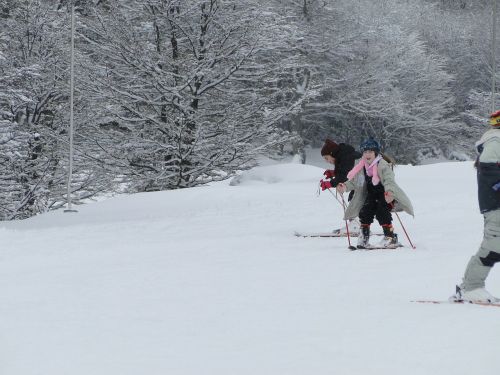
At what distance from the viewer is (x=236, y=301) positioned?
627 cm

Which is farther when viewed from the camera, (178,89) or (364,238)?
(178,89)

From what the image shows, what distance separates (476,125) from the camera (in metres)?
45.1

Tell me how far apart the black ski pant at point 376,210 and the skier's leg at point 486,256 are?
3600 millimetres

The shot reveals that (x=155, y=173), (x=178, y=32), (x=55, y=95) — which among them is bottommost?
(x=155, y=173)

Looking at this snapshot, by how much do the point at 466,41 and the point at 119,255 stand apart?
45.9 m

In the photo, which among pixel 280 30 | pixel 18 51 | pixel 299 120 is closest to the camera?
pixel 280 30

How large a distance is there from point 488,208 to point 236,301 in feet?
7.02

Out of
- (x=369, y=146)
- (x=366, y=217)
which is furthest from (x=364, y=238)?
(x=369, y=146)

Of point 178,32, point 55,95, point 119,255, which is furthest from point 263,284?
point 55,95

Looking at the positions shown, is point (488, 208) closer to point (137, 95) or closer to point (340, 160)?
point (340, 160)

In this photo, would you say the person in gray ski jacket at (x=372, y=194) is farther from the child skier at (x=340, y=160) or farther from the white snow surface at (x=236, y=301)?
the child skier at (x=340, y=160)

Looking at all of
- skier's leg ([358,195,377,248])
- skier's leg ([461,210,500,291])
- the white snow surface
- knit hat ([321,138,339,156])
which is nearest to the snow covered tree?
the white snow surface

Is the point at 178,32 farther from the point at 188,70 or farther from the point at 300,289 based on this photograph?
the point at 300,289

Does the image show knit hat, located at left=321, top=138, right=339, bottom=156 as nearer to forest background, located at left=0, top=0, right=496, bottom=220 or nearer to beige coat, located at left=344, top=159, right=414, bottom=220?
beige coat, located at left=344, top=159, right=414, bottom=220
